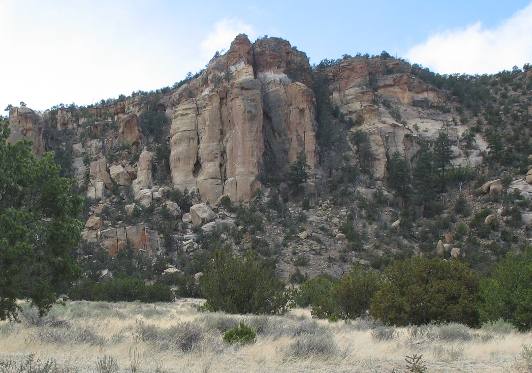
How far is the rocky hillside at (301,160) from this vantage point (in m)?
51.9

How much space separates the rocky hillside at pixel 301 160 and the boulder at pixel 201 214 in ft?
Result: 0.52

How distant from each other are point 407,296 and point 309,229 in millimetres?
Answer: 35071

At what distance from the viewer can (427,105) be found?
7519 centimetres

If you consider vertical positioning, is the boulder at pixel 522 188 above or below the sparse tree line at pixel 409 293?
above

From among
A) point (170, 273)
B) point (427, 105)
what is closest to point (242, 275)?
point (170, 273)

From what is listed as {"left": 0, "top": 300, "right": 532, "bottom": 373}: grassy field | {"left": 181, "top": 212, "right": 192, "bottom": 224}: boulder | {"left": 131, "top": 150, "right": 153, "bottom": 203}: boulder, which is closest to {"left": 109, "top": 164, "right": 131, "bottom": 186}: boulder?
{"left": 131, "top": 150, "right": 153, "bottom": 203}: boulder

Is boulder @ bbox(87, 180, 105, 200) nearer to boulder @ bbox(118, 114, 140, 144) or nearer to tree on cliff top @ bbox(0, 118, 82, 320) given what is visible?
boulder @ bbox(118, 114, 140, 144)

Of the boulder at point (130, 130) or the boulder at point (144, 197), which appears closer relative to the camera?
the boulder at point (144, 197)

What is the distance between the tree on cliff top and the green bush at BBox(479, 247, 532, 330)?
1313cm

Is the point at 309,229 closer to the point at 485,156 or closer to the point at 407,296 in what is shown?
the point at 485,156

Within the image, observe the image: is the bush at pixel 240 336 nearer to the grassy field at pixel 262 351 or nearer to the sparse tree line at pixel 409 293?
the grassy field at pixel 262 351

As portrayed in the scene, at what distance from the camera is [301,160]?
207ft

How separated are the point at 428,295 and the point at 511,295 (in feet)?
8.90

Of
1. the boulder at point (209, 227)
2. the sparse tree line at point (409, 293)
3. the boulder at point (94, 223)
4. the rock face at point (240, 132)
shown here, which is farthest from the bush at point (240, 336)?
the boulder at point (94, 223)
